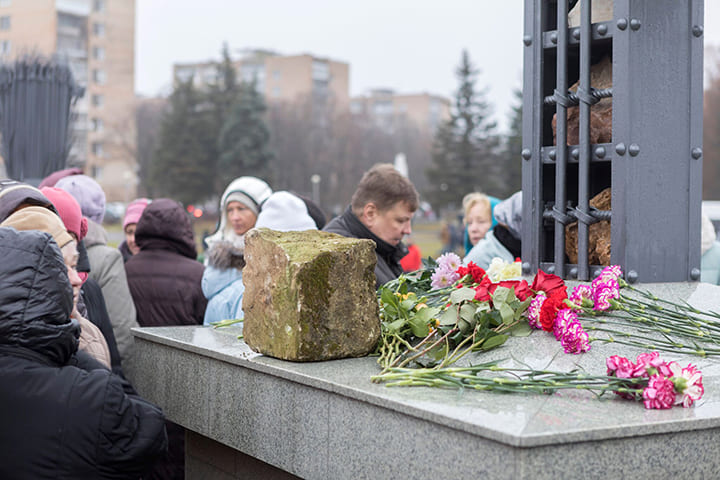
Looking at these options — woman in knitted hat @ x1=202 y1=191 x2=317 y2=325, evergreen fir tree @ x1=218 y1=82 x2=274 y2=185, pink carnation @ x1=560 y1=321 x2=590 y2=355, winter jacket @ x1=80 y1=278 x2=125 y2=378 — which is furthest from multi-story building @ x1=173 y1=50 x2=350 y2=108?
pink carnation @ x1=560 y1=321 x2=590 y2=355

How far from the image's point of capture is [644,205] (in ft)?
11.7

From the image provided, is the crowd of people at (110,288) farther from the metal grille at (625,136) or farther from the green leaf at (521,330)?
the green leaf at (521,330)

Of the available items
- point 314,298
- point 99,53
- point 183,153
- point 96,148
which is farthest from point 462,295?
point 96,148

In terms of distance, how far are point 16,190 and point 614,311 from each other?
2317mm

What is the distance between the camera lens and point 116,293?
183 inches

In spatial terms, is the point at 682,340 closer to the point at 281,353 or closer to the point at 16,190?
the point at 281,353

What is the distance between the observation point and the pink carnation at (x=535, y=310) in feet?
10.5

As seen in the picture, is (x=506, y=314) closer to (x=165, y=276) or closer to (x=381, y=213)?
(x=381, y=213)

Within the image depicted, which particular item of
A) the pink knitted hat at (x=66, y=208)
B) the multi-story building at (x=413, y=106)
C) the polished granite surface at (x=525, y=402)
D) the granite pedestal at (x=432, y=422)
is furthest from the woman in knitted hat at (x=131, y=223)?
the multi-story building at (x=413, y=106)

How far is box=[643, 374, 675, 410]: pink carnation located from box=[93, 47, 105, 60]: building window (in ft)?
213

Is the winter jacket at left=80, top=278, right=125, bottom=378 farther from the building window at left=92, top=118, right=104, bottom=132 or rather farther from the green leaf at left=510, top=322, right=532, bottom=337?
the building window at left=92, top=118, right=104, bottom=132

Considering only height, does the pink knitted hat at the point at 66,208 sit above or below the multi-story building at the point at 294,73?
below

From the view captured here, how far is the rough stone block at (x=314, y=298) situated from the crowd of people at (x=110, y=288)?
1.64 feet

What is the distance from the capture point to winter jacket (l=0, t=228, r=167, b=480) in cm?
254
